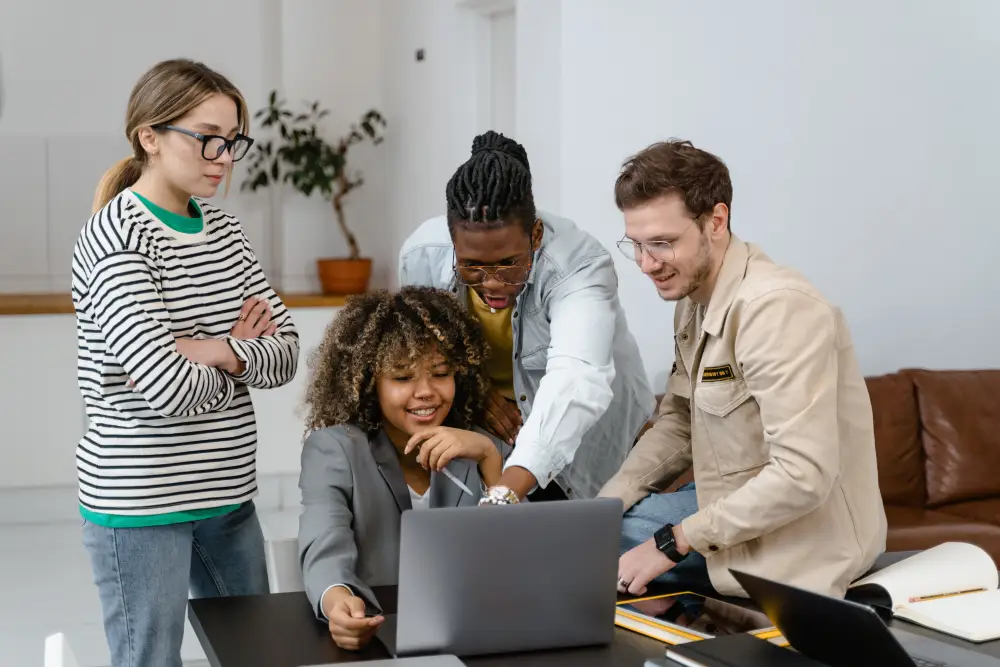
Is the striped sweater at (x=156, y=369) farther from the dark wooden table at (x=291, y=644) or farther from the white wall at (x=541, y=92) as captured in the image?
the white wall at (x=541, y=92)

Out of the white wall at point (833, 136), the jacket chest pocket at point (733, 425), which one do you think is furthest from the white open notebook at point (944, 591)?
the white wall at point (833, 136)

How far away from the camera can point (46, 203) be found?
5.73 meters

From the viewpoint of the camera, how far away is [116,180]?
2.15 m

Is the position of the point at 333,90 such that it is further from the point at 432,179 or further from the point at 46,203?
the point at 46,203

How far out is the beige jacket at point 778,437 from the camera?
175cm

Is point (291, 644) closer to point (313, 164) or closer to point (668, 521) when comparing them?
point (668, 521)

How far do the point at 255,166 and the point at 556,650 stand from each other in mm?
4761

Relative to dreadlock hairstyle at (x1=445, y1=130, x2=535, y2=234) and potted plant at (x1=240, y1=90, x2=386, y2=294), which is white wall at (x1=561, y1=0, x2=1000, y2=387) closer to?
dreadlock hairstyle at (x1=445, y1=130, x2=535, y2=234)

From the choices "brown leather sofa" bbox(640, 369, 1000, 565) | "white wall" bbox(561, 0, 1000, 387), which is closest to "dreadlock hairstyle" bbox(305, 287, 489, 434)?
"white wall" bbox(561, 0, 1000, 387)

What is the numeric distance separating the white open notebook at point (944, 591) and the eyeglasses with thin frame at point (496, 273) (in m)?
0.77

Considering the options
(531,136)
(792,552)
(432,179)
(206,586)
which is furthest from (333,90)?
(792,552)

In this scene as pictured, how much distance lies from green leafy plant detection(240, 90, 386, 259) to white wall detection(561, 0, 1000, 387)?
2184 millimetres

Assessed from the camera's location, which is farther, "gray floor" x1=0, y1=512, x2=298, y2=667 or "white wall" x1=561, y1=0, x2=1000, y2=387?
"white wall" x1=561, y1=0, x2=1000, y2=387

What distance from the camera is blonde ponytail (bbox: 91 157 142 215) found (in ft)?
7.03
